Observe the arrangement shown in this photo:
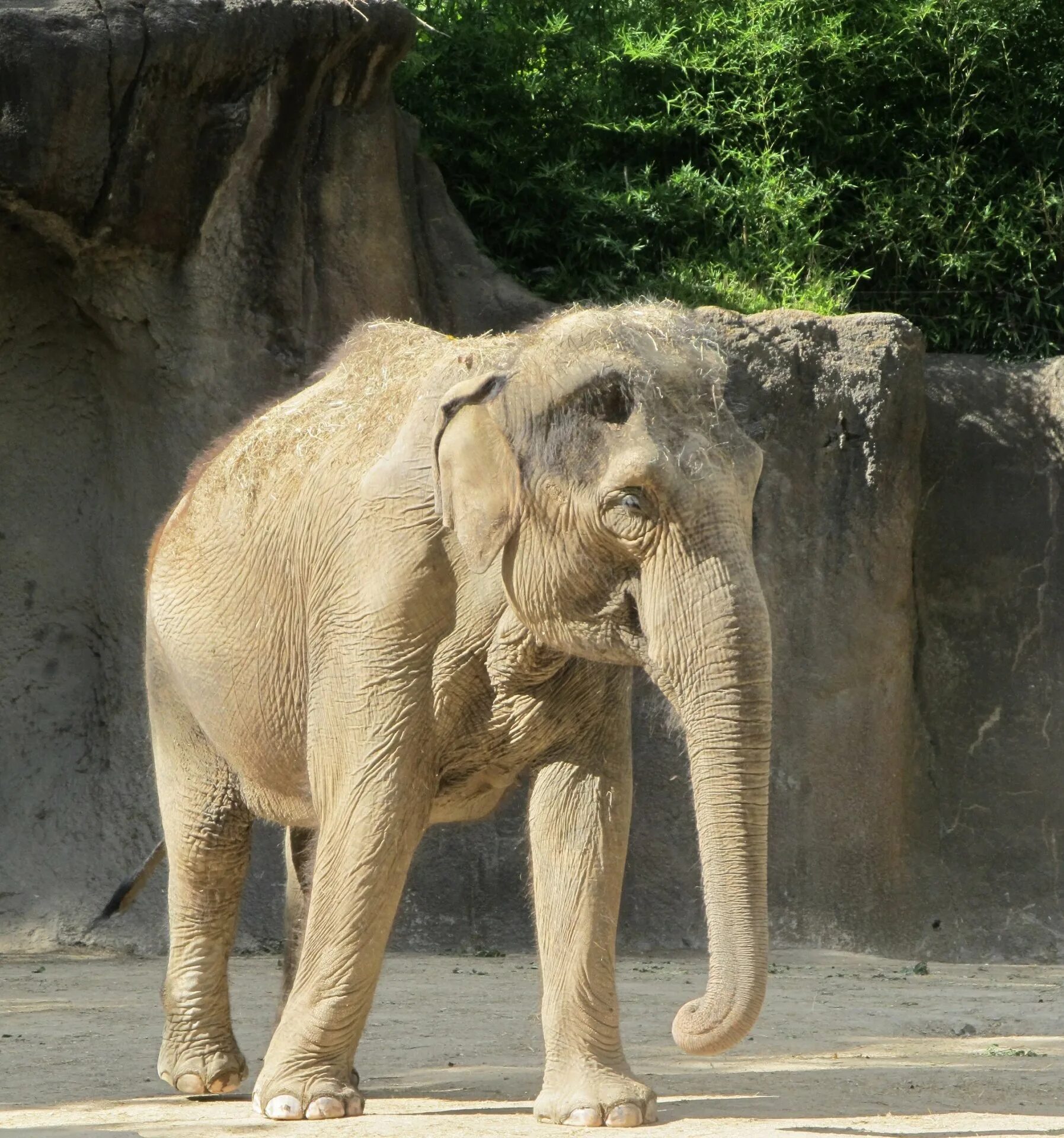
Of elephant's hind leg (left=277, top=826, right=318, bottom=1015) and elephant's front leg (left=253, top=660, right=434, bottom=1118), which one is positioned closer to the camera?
elephant's front leg (left=253, top=660, right=434, bottom=1118)

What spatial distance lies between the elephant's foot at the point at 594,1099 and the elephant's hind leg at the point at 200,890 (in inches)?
47.3

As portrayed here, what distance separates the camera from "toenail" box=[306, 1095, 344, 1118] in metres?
4.55

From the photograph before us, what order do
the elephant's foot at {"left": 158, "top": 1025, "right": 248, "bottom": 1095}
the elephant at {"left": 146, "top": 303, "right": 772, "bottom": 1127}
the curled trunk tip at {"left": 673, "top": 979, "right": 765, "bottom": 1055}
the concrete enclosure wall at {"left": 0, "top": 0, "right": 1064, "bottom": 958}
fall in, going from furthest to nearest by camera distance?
the concrete enclosure wall at {"left": 0, "top": 0, "right": 1064, "bottom": 958}, the elephant's foot at {"left": 158, "top": 1025, "right": 248, "bottom": 1095}, the elephant at {"left": 146, "top": 303, "right": 772, "bottom": 1127}, the curled trunk tip at {"left": 673, "top": 979, "right": 765, "bottom": 1055}

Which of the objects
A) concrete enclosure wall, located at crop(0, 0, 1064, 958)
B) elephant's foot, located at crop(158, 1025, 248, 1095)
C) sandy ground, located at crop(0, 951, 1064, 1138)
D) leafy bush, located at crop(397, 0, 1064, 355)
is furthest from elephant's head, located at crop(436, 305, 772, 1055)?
leafy bush, located at crop(397, 0, 1064, 355)

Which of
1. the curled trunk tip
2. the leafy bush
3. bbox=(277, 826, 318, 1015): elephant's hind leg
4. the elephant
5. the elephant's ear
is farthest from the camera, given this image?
the leafy bush

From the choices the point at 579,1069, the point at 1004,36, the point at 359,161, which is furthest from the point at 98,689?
the point at 1004,36

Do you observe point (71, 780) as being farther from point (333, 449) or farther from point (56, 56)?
point (333, 449)

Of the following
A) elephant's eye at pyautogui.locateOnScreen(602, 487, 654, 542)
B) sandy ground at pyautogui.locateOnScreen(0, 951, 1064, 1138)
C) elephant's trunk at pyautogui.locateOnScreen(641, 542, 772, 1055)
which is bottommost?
sandy ground at pyautogui.locateOnScreen(0, 951, 1064, 1138)

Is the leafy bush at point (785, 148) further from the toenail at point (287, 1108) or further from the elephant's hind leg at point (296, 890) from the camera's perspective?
the toenail at point (287, 1108)

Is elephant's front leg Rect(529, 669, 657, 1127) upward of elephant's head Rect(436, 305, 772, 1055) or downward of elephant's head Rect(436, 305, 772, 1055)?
downward

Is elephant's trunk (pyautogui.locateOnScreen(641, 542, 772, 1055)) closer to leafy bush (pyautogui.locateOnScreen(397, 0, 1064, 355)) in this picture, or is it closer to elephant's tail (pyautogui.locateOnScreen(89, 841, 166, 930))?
elephant's tail (pyautogui.locateOnScreen(89, 841, 166, 930))

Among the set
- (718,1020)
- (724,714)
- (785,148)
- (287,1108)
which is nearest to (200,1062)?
(287,1108)

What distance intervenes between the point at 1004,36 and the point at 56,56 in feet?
15.7

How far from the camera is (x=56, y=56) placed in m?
7.65
